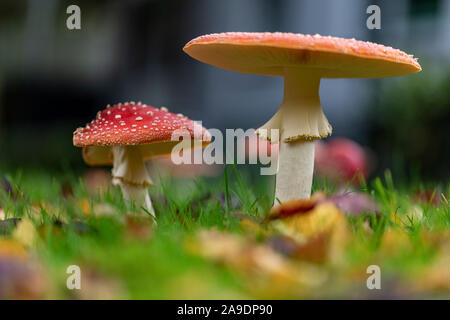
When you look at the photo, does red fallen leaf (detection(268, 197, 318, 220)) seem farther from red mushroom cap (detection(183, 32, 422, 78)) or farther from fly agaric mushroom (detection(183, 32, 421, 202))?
red mushroom cap (detection(183, 32, 422, 78))

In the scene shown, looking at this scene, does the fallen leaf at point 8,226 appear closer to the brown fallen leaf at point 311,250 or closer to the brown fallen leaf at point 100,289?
the brown fallen leaf at point 100,289

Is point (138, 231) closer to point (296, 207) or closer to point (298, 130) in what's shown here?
point (296, 207)

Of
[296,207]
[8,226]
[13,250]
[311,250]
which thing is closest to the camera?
[311,250]

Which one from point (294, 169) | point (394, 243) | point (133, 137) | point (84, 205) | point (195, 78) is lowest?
point (84, 205)

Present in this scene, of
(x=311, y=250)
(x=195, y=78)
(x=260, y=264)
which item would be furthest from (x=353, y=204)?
(x=195, y=78)
